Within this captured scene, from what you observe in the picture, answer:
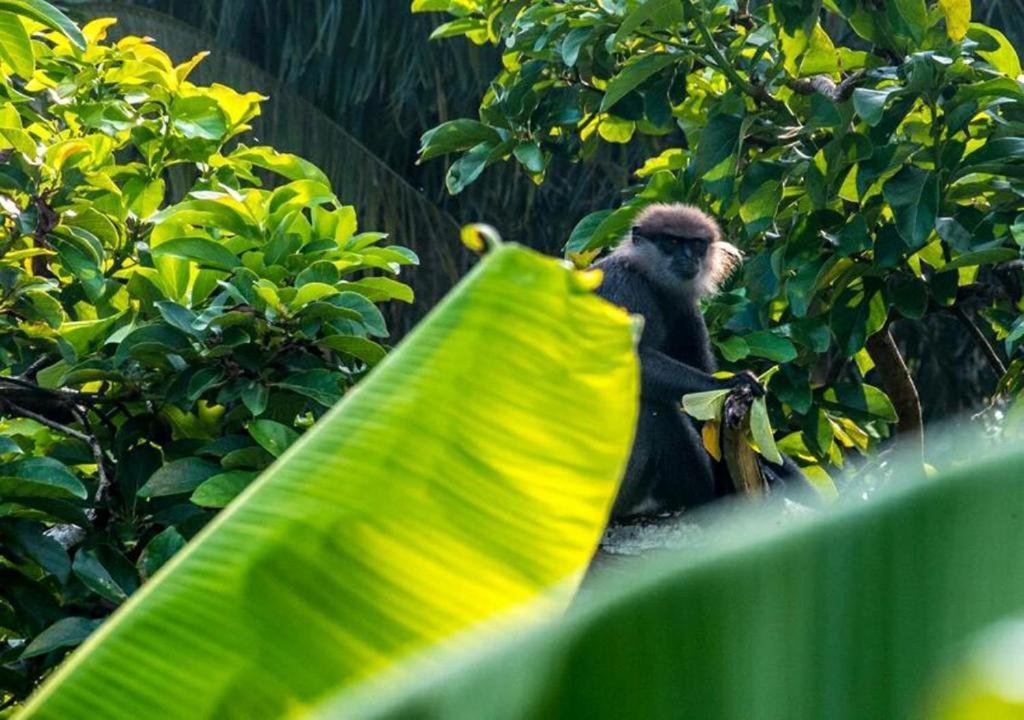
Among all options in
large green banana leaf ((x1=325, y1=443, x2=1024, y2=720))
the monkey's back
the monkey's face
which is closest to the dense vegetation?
the monkey's face

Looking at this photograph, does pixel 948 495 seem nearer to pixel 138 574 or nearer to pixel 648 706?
pixel 648 706

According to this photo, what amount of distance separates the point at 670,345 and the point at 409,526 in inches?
145

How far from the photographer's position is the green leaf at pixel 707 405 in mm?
2887

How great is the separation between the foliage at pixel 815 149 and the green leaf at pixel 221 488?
1.15 meters

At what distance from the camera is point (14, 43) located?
2.64 metres

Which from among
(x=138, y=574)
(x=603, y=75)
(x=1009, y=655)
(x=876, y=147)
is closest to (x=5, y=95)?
(x=138, y=574)

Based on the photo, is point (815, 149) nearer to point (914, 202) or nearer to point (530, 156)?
point (914, 202)

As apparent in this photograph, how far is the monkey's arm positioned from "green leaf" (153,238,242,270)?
1299 mm

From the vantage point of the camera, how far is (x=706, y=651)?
0.69 m

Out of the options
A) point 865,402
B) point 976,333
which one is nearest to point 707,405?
point 865,402

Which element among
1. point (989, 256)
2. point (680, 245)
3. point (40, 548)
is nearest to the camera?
point (40, 548)

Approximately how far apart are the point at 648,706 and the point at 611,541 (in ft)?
8.66

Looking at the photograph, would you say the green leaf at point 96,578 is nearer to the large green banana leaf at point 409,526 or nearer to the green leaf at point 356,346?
the green leaf at point 356,346

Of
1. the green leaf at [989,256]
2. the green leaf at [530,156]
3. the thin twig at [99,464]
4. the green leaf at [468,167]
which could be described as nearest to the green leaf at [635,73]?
the green leaf at [530,156]
